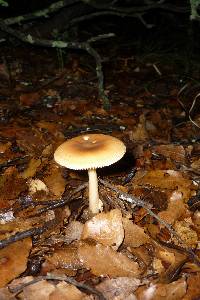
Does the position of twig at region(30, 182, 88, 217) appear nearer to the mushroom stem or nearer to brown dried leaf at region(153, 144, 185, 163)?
the mushroom stem

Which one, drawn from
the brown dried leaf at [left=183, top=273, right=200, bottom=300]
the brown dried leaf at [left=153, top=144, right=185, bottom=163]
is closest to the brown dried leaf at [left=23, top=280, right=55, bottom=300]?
the brown dried leaf at [left=183, top=273, right=200, bottom=300]

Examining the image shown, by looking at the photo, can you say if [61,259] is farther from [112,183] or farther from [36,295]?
[112,183]

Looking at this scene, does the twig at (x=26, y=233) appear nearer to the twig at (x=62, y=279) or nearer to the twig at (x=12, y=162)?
the twig at (x=62, y=279)

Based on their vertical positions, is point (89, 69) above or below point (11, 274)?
below

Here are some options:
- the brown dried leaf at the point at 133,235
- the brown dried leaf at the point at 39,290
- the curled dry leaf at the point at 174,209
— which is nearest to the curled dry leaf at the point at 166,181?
the curled dry leaf at the point at 174,209

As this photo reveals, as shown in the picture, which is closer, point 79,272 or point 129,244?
point 79,272

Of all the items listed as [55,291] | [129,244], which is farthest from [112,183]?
[55,291]

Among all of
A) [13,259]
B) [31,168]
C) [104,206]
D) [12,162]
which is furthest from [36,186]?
[13,259]
